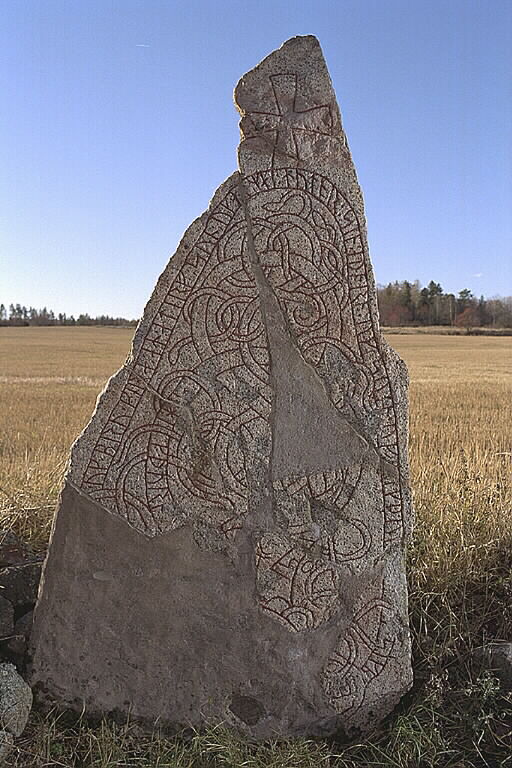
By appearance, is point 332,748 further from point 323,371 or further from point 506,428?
point 506,428

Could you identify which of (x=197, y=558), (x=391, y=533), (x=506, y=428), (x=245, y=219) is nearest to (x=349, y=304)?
(x=245, y=219)

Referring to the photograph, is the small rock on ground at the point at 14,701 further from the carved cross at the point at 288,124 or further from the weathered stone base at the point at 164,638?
the carved cross at the point at 288,124

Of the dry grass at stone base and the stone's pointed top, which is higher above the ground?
the stone's pointed top

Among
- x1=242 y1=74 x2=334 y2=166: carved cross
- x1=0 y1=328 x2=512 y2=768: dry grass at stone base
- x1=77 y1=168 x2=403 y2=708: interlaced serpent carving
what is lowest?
x1=0 y1=328 x2=512 y2=768: dry grass at stone base

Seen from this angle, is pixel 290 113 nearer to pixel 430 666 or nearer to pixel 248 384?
pixel 248 384

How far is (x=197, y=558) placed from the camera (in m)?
3.19

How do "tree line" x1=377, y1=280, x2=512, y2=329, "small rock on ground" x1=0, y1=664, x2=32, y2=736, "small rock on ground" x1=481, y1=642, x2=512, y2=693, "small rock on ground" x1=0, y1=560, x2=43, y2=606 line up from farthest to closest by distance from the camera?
"tree line" x1=377, y1=280, x2=512, y2=329, "small rock on ground" x1=0, y1=560, x2=43, y2=606, "small rock on ground" x1=481, y1=642, x2=512, y2=693, "small rock on ground" x1=0, y1=664, x2=32, y2=736

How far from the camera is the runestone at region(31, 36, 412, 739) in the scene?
3160 mm

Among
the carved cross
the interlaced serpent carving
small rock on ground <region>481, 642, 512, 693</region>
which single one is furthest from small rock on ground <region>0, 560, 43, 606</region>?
the carved cross

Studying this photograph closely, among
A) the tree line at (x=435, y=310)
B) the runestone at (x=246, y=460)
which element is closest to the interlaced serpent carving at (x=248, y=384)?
the runestone at (x=246, y=460)

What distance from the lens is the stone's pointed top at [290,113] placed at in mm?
3178

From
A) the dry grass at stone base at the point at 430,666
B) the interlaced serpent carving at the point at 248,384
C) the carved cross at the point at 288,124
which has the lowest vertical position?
the dry grass at stone base at the point at 430,666

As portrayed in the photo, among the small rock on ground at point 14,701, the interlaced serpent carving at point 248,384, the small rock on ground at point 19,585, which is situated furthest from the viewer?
the small rock on ground at point 19,585

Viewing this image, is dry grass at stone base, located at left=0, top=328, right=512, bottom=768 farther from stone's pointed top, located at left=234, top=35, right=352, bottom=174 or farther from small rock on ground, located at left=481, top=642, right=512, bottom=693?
stone's pointed top, located at left=234, top=35, right=352, bottom=174
